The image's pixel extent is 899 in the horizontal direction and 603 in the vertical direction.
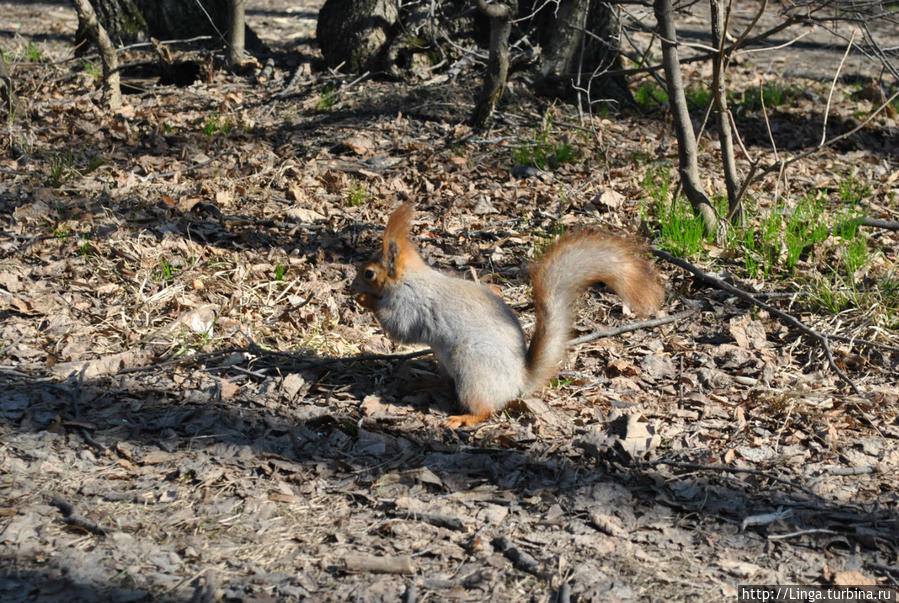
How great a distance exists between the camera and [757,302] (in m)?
3.59

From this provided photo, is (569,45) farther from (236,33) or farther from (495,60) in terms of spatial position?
(236,33)

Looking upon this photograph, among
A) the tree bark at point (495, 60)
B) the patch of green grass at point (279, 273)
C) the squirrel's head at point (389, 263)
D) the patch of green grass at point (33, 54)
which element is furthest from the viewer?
the patch of green grass at point (33, 54)

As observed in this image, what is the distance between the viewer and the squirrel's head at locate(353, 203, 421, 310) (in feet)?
10.3

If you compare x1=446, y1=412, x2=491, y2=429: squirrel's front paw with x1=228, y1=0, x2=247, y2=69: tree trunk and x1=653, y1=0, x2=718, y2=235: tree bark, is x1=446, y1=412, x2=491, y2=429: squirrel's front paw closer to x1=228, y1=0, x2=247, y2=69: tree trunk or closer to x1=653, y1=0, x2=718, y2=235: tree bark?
x1=653, y1=0, x2=718, y2=235: tree bark

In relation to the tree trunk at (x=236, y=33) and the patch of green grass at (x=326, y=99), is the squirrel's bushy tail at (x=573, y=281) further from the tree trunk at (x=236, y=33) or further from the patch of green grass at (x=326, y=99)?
the tree trunk at (x=236, y=33)

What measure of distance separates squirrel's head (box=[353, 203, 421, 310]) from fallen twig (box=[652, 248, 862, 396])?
1372 mm

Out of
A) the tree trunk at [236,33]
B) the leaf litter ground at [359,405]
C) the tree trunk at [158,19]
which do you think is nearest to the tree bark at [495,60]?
the leaf litter ground at [359,405]

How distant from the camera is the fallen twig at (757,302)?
3279 millimetres

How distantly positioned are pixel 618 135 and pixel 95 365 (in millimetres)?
4003

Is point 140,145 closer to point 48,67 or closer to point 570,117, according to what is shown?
point 48,67

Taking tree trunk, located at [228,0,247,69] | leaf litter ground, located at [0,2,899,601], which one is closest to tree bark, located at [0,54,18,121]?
leaf litter ground, located at [0,2,899,601]

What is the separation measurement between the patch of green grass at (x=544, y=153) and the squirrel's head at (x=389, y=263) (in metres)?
2.19

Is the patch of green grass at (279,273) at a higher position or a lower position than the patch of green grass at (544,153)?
lower

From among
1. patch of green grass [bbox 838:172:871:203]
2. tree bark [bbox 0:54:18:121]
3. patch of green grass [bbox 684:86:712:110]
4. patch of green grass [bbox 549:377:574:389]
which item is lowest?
patch of green grass [bbox 549:377:574:389]
